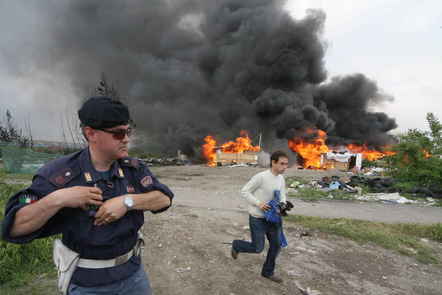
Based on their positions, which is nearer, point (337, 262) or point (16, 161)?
point (337, 262)

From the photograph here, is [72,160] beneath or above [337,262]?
above

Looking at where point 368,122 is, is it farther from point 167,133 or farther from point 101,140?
point 101,140

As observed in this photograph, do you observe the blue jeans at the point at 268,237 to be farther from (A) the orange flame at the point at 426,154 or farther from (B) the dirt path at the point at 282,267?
(A) the orange flame at the point at 426,154

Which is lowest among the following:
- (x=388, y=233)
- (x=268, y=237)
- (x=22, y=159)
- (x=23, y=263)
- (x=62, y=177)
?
(x=388, y=233)

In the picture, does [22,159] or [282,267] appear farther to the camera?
[22,159]

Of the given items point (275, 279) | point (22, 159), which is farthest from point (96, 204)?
point (22, 159)

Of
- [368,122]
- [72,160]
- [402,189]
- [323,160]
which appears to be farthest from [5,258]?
[368,122]

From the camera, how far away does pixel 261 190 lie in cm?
353

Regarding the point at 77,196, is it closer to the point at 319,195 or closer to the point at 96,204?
the point at 96,204

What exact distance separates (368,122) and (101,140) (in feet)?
129

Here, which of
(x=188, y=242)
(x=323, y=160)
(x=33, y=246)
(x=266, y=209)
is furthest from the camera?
(x=323, y=160)

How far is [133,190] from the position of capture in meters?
1.61

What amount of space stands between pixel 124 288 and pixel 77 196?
0.71 m

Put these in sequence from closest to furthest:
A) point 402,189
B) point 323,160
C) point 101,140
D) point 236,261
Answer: point 101,140 → point 236,261 → point 402,189 → point 323,160
